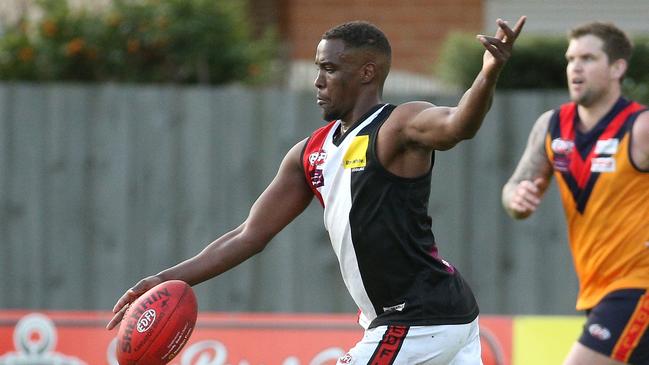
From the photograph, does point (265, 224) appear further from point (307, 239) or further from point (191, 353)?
point (307, 239)

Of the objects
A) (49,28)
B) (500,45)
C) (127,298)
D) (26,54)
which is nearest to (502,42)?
(500,45)

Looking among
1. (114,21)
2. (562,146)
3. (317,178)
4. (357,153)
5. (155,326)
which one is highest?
(114,21)

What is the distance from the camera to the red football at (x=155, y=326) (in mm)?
5348

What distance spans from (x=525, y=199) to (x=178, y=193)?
184 inches

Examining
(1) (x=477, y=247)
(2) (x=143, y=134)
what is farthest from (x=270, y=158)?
(1) (x=477, y=247)

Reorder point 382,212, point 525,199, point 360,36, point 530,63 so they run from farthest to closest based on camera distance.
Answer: point 530,63 → point 525,199 → point 360,36 → point 382,212

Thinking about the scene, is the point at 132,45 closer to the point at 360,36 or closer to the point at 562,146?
the point at 562,146

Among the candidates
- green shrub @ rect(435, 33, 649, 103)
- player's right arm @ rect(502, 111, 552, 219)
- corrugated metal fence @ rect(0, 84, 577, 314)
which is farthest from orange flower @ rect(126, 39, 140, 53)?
player's right arm @ rect(502, 111, 552, 219)

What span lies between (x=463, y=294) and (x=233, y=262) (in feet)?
3.75

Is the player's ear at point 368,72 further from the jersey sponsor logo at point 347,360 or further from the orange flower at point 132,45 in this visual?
the orange flower at point 132,45

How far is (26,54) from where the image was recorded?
1106cm

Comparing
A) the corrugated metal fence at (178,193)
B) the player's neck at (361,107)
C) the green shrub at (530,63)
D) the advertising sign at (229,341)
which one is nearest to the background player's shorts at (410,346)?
the player's neck at (361,107)

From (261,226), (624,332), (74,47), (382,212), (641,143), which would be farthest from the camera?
(74,47)

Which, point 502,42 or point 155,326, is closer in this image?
point 502,42
